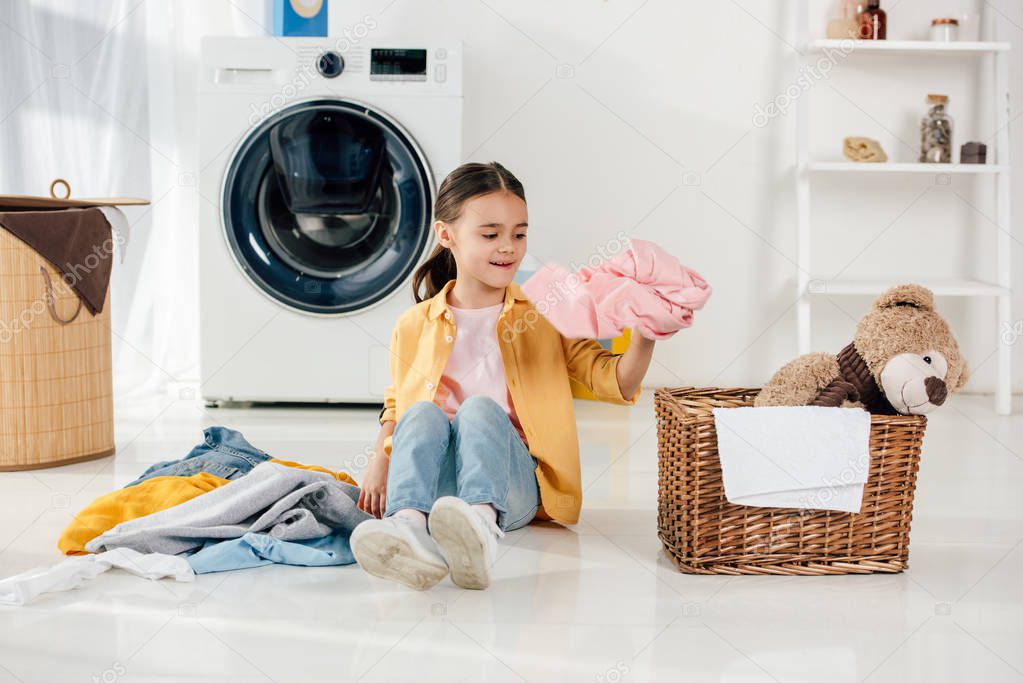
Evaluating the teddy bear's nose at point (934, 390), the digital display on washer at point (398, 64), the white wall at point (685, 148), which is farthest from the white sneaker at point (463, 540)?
the white wall at point (685, 148)

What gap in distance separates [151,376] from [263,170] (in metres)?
0.78

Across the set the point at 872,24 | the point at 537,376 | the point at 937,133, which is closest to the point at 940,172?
the point at 937,133

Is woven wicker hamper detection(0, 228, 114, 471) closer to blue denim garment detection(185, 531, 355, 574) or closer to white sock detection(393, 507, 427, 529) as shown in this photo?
blue denim garment detection(185, 531, 355, 574)

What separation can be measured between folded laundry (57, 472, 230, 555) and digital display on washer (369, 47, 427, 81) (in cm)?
126

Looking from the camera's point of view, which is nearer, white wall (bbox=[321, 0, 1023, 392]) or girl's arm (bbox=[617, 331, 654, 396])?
girl's arm (bbox=[617, 331, 654, 396])

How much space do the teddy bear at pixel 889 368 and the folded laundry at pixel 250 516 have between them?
64 centimetres

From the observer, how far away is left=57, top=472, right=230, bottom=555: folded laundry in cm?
158

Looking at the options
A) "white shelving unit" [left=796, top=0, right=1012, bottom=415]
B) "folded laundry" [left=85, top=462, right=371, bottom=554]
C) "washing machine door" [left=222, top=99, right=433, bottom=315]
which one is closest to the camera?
"folded laundry" [left=85, top=462, right=371, bottom=554]

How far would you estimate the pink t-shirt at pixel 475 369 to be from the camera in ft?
5.61

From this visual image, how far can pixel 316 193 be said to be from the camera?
2.64 meters

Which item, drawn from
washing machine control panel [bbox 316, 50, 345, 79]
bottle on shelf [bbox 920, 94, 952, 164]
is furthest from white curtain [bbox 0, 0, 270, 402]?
bottle on shelf [bbox 920, 94, 952, 164]

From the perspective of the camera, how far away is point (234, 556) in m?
1.51

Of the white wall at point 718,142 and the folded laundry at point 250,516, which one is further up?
the white wall at point 718,142

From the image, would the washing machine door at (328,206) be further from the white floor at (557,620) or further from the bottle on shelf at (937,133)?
the bottle on shelf at (937,133)
